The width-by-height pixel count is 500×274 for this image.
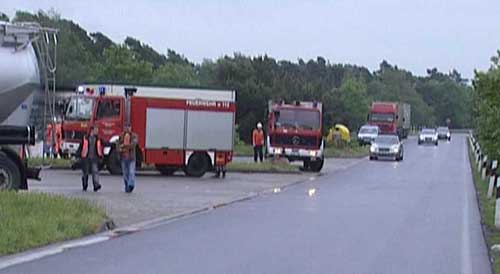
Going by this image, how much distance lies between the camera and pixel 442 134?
4535 inches

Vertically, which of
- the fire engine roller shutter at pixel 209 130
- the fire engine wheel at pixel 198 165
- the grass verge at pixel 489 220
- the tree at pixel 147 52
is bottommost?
the grass verge at pixel 489 220

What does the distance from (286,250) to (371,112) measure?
74.8 m

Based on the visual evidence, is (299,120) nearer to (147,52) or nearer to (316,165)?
(316,165)

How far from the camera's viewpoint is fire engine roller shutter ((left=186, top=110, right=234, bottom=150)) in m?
37.4

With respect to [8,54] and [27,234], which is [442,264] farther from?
[8,54]

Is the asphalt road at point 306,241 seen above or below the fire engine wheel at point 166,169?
below

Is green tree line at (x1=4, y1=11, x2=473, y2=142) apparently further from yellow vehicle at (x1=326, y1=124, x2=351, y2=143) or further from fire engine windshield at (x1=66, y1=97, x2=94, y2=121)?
fire engine windshield at (x1=66, y1=97, x2=94, y2=121)

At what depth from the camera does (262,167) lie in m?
43.1

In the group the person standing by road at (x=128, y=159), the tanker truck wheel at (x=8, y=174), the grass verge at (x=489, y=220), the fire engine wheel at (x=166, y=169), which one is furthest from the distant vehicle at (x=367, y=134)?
the tanker truck wheel at (x=8, y=174)

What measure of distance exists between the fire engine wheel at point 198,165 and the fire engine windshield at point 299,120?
835cm

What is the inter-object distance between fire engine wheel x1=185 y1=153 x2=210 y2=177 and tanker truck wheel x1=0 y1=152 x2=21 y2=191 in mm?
14109

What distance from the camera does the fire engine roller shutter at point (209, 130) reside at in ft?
123

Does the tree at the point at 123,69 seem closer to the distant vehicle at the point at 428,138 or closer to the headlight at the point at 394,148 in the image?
the headlight at the point at 394,148

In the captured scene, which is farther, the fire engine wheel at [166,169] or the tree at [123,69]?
the tree at [123,69]
